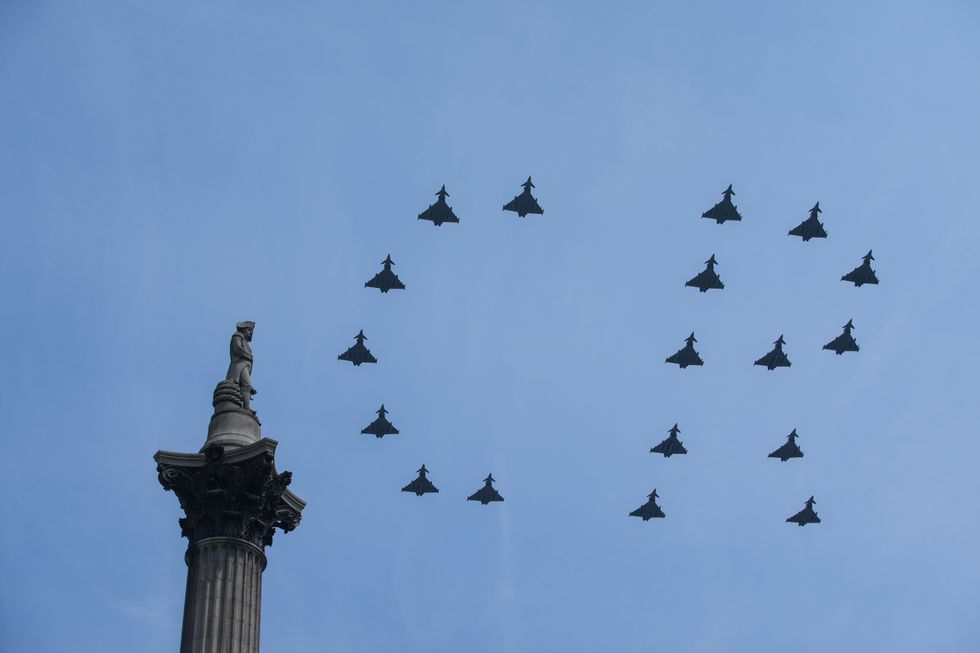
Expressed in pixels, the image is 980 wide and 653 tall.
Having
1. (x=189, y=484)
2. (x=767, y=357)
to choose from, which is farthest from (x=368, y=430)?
(x=189, y=484)

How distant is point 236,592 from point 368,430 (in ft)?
157

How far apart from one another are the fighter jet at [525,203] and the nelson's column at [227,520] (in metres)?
42.4

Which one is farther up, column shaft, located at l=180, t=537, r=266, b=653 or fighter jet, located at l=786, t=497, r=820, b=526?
fighter jet, located at l=786, t=497, r=820, b=526

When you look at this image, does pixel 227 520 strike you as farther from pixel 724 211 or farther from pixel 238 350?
pixel 724 211

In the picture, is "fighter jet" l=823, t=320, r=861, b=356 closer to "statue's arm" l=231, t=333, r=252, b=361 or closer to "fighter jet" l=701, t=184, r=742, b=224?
"fighter jet" l=701, t=184, r=742, b=224

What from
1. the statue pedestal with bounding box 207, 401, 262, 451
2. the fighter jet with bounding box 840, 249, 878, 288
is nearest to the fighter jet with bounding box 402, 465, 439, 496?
the fighter jet with bounding box 840, 249, 878, 288

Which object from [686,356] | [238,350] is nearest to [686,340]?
[686,356]

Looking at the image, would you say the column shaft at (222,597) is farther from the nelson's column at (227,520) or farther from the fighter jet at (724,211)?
the fighter jet at (724,211)

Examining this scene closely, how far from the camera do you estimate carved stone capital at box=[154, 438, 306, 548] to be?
44906 millimetres

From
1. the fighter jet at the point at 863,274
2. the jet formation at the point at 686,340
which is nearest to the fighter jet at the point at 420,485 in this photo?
the jet formation at the point at 686,340

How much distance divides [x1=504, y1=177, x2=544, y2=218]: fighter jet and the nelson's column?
139ft

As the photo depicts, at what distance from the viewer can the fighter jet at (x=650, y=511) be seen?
9862 cm

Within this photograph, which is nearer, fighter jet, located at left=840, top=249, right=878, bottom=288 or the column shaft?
the column shaft

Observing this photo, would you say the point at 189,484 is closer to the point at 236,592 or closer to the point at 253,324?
the point at 236,592
